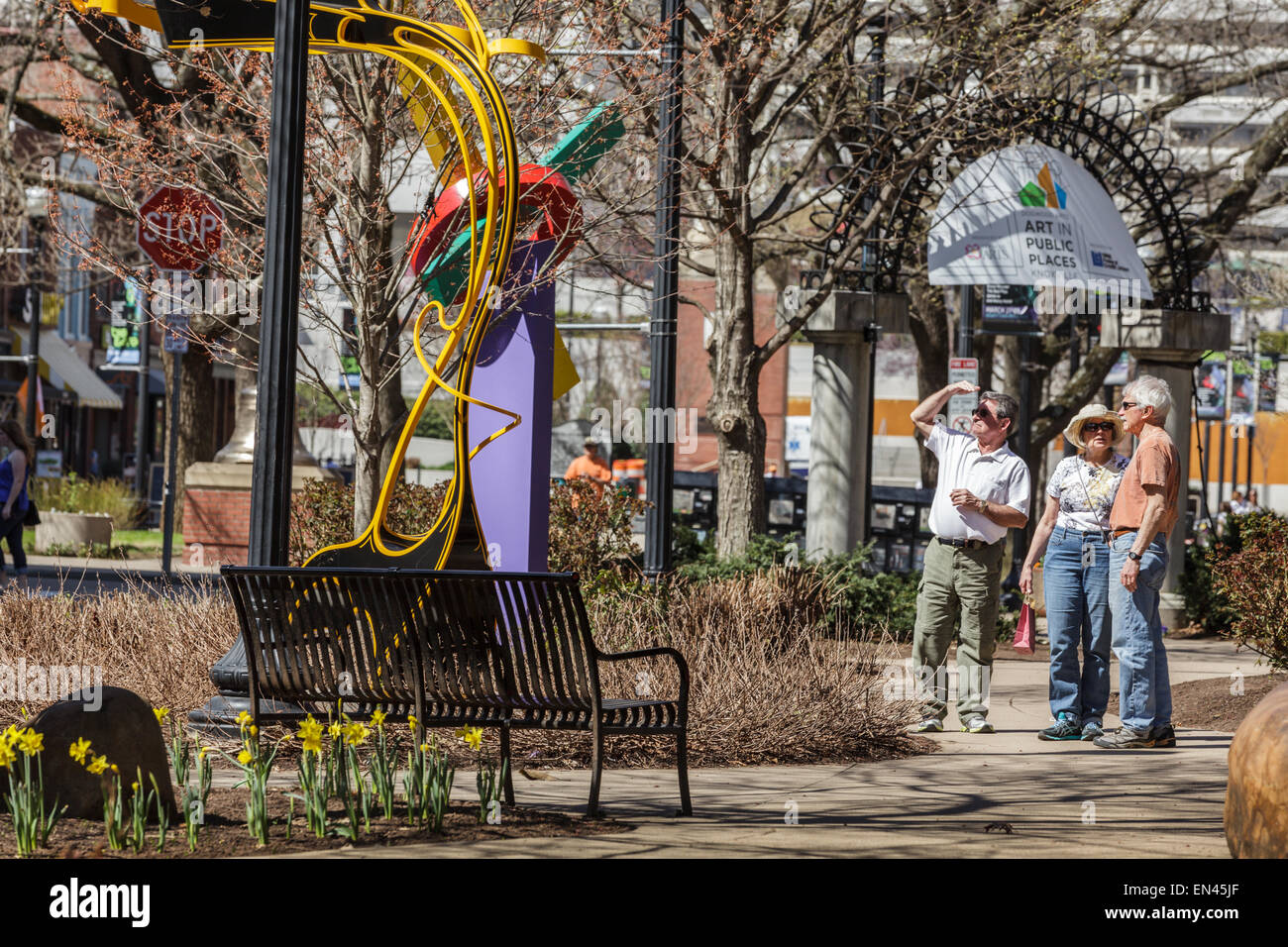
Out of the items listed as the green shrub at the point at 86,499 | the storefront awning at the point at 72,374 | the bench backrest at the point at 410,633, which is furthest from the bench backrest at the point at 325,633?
the storefront awning at the point at 72,374

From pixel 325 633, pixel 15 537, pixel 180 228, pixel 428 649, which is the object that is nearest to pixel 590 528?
pixel 180 228

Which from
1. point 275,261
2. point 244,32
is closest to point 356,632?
point 275,261

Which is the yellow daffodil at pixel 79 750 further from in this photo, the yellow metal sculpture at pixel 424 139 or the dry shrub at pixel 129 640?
the dry shrub at pixel 129 640

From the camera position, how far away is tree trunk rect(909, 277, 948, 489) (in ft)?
73.2

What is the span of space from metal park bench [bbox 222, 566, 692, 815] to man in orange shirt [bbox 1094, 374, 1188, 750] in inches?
121

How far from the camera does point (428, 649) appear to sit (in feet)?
20.2

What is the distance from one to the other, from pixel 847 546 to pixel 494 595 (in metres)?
9.74

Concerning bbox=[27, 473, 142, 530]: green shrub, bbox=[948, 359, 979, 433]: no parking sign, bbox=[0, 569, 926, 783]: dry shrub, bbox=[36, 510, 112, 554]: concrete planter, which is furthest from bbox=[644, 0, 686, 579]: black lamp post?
bbox=[27, 473, 142, 530]: green shrub

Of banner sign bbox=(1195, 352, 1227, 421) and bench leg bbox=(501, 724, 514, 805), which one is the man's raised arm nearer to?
bench leg bbox=(501, 724, 514, 805)

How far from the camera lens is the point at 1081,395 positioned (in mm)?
20984

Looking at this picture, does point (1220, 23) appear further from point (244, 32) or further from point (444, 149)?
point (244, 32)

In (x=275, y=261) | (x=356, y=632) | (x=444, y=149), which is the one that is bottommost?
Answer: (x=356, y=632)

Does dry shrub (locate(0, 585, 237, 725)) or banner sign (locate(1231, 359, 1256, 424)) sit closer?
dry shrub (locate(0, 585, 237, 725))

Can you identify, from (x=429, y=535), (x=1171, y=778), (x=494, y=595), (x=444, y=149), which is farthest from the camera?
(x=444, y=149)
